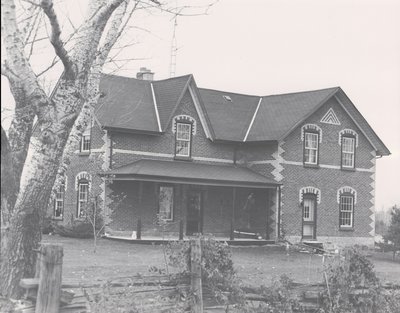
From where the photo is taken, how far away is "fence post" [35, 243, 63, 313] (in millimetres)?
7902

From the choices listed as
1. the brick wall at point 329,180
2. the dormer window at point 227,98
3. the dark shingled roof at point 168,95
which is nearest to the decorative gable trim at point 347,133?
the brick wall at point 329,180

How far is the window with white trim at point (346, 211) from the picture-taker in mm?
32656

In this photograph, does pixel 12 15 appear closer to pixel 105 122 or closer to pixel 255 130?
pixel 105 122

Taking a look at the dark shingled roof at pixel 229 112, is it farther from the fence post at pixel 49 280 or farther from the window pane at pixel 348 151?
the fence post at pixel 49 280

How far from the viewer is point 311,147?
31672 mm

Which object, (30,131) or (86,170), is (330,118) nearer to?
(86,170)

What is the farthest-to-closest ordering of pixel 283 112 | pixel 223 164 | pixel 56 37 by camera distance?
pixel 283 112 < pixel 223 164 < pixel 56 37

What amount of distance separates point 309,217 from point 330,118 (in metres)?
5.25

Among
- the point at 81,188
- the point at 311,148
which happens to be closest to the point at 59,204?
the point at 81,188

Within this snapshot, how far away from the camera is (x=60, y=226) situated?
2838 centimetres

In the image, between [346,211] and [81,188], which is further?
[346,211]

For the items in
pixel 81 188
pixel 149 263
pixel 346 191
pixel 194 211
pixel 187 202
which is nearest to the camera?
pixel 149 263

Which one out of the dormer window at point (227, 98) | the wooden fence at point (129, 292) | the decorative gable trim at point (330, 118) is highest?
the dormer window at point (227, 98)

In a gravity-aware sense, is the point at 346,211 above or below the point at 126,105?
below
